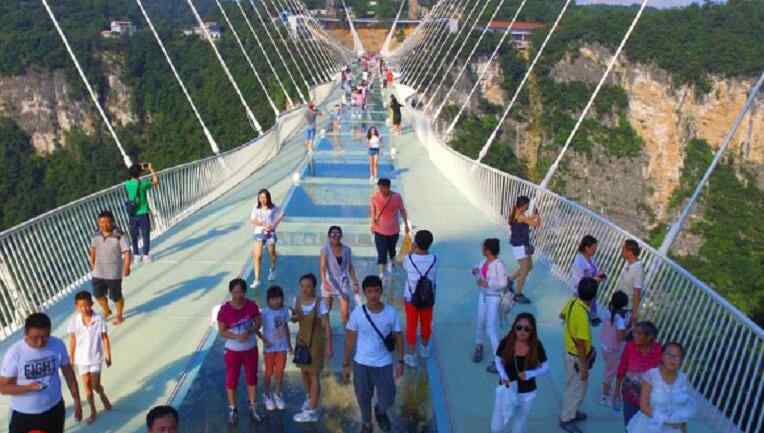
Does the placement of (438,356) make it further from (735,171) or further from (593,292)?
(735,171)

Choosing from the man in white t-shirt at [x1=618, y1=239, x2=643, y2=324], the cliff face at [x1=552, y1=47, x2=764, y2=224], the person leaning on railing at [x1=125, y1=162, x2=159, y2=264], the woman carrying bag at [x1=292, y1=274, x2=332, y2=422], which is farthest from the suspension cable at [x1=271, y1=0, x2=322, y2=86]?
the woman carrying bag at [x1=292, y1=274, x2=332, y2=422]

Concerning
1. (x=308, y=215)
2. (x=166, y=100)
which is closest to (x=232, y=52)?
(x=166, y=100)

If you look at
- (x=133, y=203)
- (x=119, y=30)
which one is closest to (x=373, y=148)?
(x=133, y=203)

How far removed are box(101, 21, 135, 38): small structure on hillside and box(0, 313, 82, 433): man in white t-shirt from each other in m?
78.5

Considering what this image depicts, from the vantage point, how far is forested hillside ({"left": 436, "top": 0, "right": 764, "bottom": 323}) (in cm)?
5641

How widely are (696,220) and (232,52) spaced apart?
42947 millimetres

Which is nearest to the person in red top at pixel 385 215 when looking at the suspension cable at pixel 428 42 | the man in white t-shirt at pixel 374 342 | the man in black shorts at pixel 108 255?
the man in black shorts at pixel 108 255

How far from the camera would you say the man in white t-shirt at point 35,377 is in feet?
14.2

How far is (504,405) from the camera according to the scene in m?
4.73

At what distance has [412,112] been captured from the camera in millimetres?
26609

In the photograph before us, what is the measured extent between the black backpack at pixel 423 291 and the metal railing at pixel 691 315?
210 cm

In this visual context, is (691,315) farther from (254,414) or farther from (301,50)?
(301,50)

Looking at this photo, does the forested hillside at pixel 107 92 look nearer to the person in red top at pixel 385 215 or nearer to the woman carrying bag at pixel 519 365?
the person in red top at pixel 385 215

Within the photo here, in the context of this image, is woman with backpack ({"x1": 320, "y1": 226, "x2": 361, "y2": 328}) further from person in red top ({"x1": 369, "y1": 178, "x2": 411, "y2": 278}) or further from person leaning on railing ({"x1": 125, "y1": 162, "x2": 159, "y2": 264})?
person leaning on railing ({"x1": 125, "y1": 162, "x2": 159, "y2": 264})
